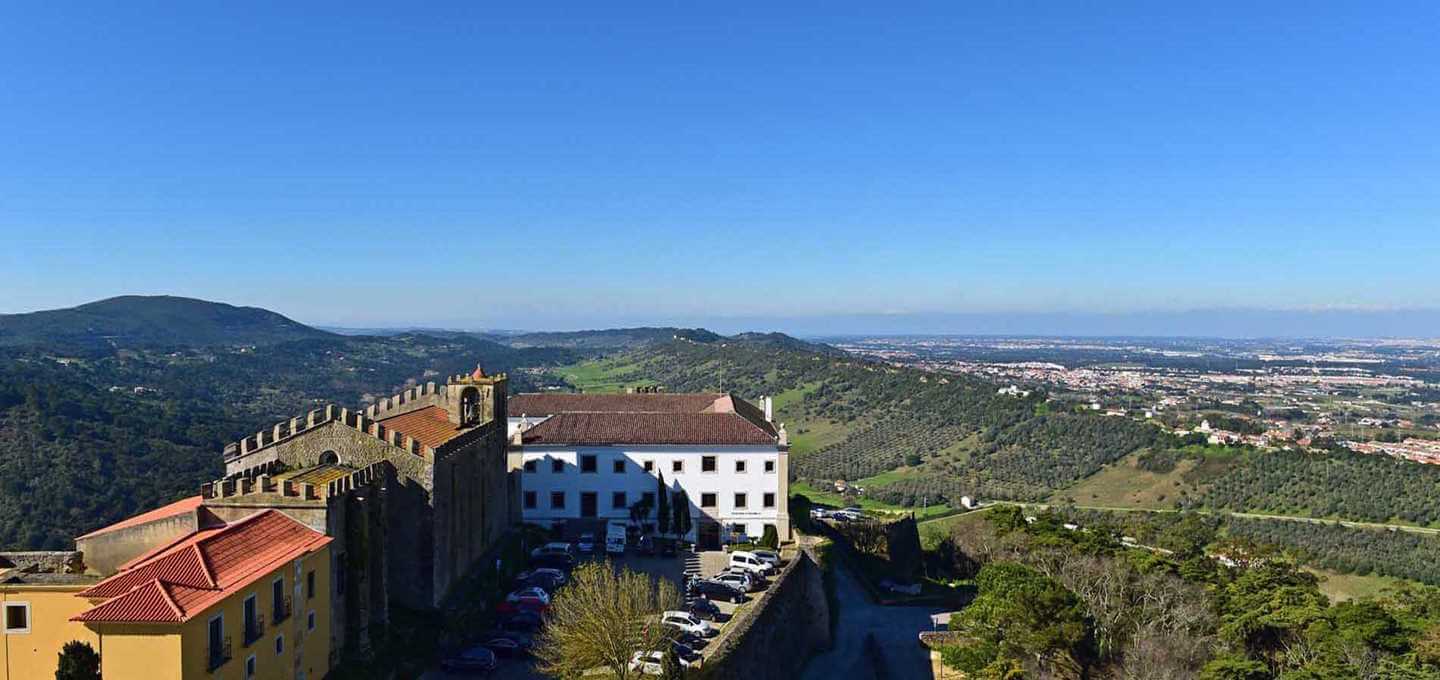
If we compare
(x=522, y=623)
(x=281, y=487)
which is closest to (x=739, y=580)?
(x=522, y=623)

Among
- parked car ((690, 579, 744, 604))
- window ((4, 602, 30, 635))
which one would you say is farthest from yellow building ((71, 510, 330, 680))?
parked car ((690, 579, 744, 604))

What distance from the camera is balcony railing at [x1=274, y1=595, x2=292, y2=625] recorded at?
27219 millimetres

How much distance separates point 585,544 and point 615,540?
1876mm

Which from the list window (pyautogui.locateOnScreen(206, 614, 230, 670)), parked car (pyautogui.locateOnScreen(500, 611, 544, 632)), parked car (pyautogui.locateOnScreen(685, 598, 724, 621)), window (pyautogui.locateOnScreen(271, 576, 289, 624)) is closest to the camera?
window (pyautogui.locateOnScreen(206, 614, 230, 670))

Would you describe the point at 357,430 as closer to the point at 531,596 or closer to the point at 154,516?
the point at 154,516

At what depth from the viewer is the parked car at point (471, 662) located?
33.8 metres

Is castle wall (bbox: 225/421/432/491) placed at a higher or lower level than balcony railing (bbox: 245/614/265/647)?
higher

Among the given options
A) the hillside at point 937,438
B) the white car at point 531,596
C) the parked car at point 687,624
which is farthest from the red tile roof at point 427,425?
the hillside at point 937,438

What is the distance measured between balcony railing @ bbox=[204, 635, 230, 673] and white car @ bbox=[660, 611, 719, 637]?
16.2 m

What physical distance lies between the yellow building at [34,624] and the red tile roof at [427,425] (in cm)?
1440

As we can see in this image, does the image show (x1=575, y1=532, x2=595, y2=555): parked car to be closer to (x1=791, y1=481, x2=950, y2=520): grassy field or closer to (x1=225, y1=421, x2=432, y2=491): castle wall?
(x1=225, y1=421, x2=432, y2=491): castle wall

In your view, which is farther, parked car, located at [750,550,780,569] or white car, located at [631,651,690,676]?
parked car, located at [750,550,780,569]

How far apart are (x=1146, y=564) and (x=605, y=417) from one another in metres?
33.7

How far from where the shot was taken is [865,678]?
4466 centimetres
